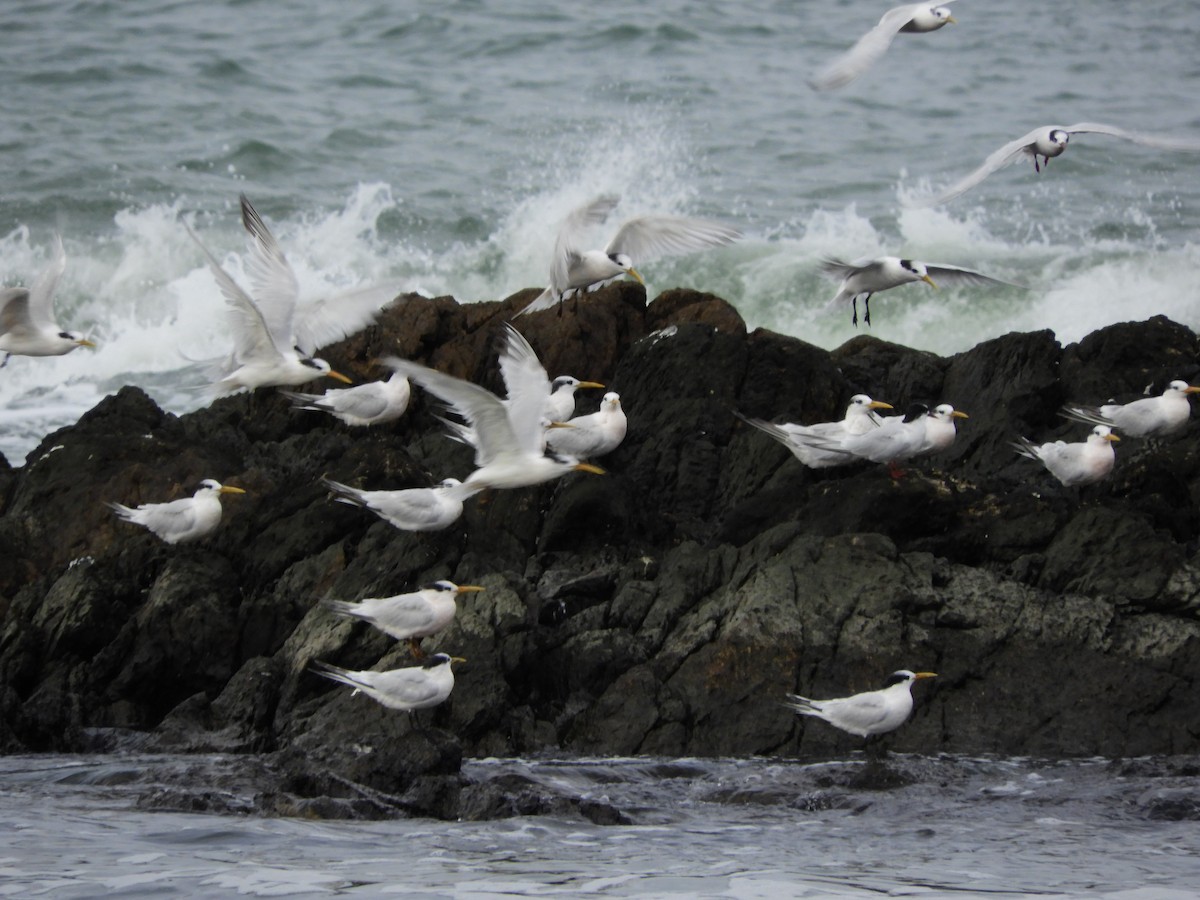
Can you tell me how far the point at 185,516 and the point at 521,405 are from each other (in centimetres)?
259

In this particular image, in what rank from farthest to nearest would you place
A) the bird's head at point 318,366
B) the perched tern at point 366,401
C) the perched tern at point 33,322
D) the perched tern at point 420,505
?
the perched tern at point 33,322
the bird's head at point 318,366
the perched tern at point 366,401
the perched tern at point 420,505

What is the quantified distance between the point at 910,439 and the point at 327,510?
4048 mm

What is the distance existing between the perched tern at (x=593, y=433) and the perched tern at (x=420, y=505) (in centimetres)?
138

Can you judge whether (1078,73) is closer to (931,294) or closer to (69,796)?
(931,294)

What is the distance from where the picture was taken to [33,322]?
14.0 m

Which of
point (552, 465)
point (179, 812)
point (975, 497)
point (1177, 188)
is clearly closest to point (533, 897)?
point (179, 812)

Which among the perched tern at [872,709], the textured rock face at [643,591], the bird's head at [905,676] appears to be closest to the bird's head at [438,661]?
the textured rock face at [643,591]

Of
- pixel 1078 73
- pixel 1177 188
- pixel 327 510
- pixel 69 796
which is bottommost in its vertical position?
pixel 69 796

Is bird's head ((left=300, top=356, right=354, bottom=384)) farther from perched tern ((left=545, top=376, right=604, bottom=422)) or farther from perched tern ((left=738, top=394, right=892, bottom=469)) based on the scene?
perched tern ((left=738, top=394, right=892, bottom=469))

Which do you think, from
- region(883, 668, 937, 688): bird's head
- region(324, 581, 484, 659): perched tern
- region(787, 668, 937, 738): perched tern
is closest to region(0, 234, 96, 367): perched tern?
region(324, 581, 484, 659): perched tern

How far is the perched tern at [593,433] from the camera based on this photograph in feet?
41.7

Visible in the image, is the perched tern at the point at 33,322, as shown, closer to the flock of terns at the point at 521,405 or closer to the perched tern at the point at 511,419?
the flock of terns at the point at 521,405

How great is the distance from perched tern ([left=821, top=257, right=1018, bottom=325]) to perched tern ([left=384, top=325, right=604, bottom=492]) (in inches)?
148

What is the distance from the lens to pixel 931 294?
2270cm
